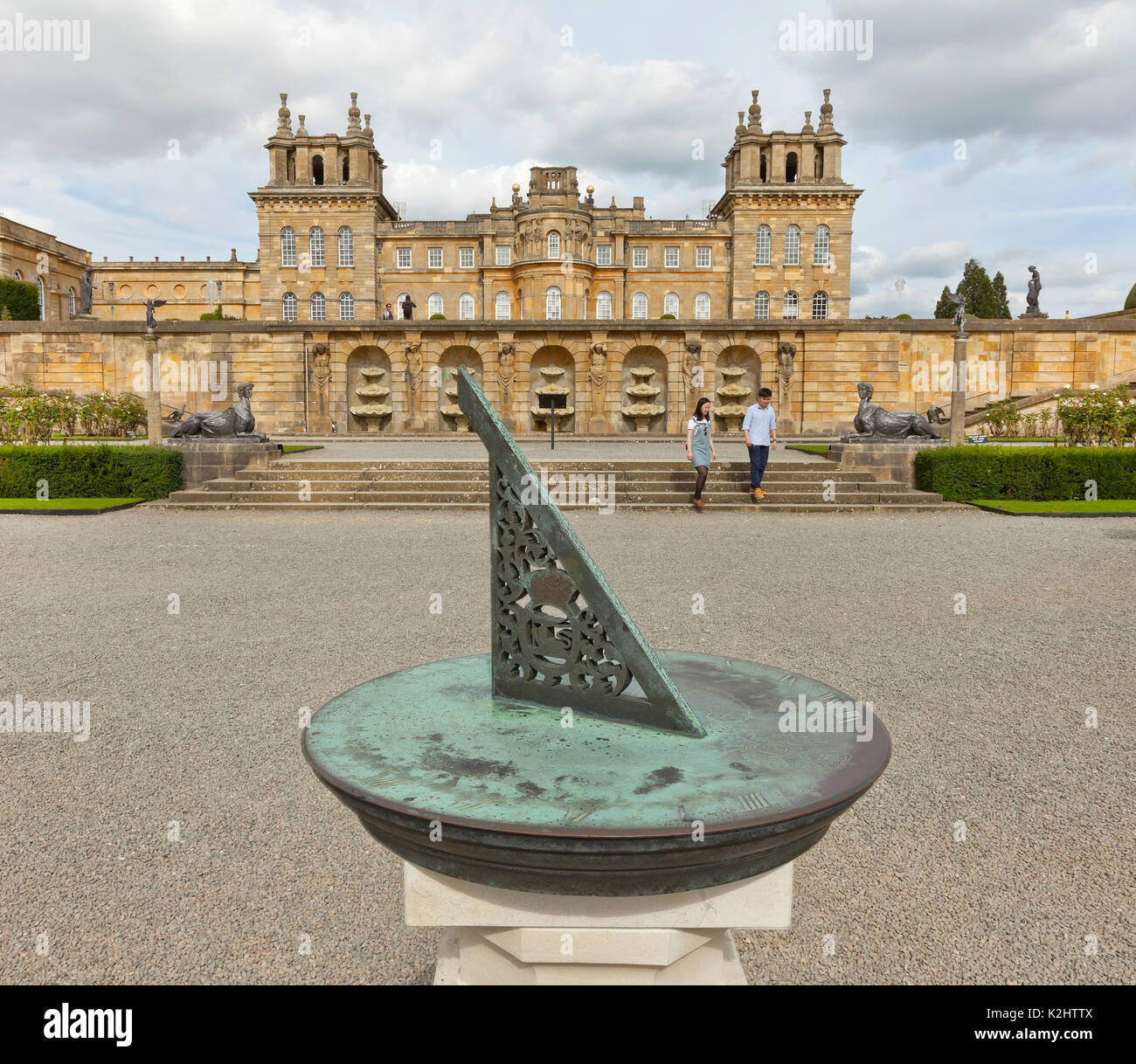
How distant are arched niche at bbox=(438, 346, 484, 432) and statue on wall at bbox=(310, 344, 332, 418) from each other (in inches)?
152

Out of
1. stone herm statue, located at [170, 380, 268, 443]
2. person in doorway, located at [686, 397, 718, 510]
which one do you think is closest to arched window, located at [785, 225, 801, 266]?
person in doorway, located at [686, 397, 718, 510]

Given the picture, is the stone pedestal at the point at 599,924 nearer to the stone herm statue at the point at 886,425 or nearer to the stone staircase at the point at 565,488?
the stone staircase at the point at 565,488

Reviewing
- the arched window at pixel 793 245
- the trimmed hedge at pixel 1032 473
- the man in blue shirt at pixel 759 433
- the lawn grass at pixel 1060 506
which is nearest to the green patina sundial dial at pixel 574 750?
the man in blue shirt at pixel 759 433

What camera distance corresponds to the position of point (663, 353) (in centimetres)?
2875

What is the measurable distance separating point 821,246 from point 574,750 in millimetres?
60656

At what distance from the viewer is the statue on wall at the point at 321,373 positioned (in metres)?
28.9

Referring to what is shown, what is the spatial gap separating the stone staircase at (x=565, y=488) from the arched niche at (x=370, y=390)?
12588mm

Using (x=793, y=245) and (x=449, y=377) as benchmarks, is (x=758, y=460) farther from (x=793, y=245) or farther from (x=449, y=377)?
(x=793, y=245)

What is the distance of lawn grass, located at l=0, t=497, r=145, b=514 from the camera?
47.5 ft

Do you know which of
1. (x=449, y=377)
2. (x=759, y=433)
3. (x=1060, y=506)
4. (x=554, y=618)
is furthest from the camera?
(x=449, y=377)

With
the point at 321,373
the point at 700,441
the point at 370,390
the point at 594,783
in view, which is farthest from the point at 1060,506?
the point at 321,373

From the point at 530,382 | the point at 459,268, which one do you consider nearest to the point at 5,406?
the point at 530,382

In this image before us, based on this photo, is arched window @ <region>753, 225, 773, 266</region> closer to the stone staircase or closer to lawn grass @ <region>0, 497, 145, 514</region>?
the stone staircase

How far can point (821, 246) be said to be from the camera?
5672 centimetres
